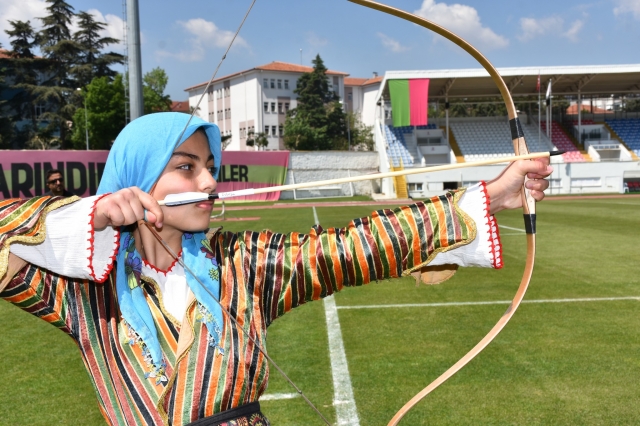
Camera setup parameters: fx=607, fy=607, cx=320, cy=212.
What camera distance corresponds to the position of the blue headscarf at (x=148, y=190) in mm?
1439

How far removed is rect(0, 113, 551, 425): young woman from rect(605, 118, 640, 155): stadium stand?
3747 centimetres

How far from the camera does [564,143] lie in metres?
36.4

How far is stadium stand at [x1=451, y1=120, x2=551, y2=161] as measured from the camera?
117 feet

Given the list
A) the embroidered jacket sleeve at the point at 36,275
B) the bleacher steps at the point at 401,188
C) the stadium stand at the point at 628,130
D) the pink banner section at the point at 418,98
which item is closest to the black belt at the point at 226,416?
the embroidered jacket sleeve at the point at 36,275

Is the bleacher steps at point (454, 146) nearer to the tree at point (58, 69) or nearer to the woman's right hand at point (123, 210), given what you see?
the tree at point (58, 69)

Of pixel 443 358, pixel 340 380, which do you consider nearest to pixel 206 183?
pixel 340 380

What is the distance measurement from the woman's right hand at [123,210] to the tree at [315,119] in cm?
5187

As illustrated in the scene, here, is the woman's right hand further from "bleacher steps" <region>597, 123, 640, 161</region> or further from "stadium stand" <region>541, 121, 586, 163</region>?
"bleacher steps" <region>597, 123, 640, 161</region>

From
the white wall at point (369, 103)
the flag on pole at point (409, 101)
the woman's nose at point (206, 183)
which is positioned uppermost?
the white wall at point (369, 103)

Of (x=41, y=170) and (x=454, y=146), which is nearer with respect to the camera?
(x=41, y=170)

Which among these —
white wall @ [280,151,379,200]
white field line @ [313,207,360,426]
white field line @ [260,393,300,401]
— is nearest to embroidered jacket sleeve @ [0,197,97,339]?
white field line @ [313,207,360,426]

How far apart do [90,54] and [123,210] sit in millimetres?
56113

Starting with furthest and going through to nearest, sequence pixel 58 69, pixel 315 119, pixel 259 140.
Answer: pixel 315 119, pixel 58 69, pixel 259 140

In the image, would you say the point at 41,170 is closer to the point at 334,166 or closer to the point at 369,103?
the point at 334,166
